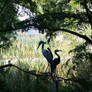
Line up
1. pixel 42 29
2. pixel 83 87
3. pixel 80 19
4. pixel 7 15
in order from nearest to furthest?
pixel 83 87 < pixel 42 29 < pixel 80 19 < pixel 7 15

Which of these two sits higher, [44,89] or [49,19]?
[49,19]

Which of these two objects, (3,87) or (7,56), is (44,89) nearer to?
(3,87)

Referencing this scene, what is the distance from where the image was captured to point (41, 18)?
97.1 inches

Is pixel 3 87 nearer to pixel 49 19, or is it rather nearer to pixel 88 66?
pixel 49 19

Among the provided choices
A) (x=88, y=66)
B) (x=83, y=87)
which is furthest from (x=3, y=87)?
(x=88, y=66)

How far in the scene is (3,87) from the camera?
42.4 inches

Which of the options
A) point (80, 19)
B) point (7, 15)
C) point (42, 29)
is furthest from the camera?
point (7, 15)

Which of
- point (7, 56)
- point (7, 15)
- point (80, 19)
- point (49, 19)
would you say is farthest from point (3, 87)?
point (7, 56)

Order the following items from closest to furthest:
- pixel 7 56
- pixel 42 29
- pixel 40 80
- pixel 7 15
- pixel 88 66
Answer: pixel 40 80
pixel 42 29
pixel 7 15
pixel 88 66
pixel 7 56

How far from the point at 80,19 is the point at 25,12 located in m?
0.89

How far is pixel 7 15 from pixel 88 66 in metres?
2.22

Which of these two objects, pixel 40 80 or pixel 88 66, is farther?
pixel 88 66

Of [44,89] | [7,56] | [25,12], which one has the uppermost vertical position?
[25,12]

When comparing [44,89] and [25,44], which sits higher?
[25,44]
